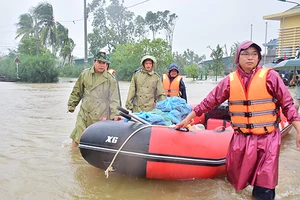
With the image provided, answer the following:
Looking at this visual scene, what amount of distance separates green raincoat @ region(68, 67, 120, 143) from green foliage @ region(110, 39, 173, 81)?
26.3 m

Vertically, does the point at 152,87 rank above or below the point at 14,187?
above

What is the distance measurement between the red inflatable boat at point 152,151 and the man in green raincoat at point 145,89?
152cm

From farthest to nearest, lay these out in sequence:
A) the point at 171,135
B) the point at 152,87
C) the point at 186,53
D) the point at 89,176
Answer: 1. the point at 186,53
2. the point at 152,87
3. the point at 89,176
4. the point at 171,135

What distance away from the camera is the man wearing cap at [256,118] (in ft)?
8.52

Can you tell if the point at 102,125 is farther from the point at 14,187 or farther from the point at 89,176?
the point at 14,187

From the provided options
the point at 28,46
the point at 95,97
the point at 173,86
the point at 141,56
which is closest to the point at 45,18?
the point at 28,46

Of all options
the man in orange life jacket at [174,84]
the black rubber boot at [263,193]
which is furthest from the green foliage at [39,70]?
the black rubber boot at [263,193]

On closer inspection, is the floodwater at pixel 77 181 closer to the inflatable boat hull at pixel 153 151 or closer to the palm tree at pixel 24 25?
the inflatable boat hull at pixel 153 151

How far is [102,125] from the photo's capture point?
3.41 meters

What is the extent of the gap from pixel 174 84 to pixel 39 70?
890 inches

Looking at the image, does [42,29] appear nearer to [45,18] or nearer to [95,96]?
[45,18]

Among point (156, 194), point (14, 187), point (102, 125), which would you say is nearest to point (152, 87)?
point (102, 125)

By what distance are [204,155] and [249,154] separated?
0.72 metres

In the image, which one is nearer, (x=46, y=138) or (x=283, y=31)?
(x=46, y=138)
